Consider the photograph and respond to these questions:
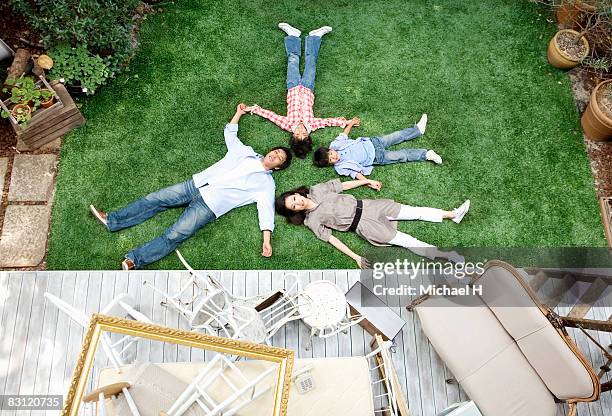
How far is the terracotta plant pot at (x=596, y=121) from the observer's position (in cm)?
495

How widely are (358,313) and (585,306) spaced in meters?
1.71

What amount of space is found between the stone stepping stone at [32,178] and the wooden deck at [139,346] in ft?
2.40

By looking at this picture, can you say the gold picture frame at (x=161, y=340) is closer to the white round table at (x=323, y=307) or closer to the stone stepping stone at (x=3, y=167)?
the white round table at (x=323, y=307)

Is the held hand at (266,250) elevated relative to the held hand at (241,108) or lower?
lower

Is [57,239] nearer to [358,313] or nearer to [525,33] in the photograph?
[358,313]

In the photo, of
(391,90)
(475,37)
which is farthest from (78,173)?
(475,37)

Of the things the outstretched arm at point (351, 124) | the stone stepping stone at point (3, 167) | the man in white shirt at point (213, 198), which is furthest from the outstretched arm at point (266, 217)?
the stone stepping stone at point (3, 167)

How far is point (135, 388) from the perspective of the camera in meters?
2.89

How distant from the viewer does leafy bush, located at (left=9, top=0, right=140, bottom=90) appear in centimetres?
447

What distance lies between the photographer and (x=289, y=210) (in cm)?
455

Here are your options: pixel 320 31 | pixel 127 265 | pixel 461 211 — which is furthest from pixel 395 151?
pixel 127 265

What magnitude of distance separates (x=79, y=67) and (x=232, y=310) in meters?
2.62

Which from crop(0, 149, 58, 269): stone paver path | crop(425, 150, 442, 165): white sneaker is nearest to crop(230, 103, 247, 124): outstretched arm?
crop(0, 149, 58, 269): stone paver path

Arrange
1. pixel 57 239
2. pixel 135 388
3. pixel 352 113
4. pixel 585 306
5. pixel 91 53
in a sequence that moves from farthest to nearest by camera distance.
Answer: pixel 352 113
pixel 91 53
pixel 57 239
pixel 585 306
pixel 135 388
